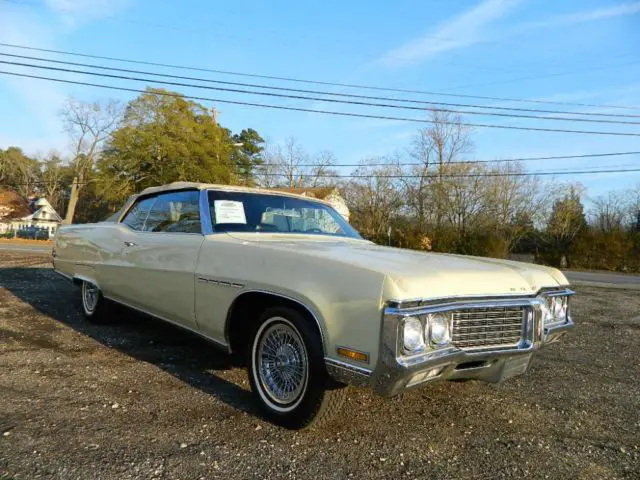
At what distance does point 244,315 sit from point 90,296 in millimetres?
3228

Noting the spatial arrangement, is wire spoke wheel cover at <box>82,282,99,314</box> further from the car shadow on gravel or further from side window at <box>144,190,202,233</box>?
side window at <box>144,190,202,233</box>

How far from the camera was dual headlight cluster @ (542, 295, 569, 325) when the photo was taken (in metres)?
3.20

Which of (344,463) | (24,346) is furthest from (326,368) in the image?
(24,346)

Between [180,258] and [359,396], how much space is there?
1.76m

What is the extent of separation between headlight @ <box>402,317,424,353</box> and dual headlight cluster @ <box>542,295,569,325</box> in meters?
1.20

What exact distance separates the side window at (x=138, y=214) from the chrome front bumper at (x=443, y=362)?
299cm

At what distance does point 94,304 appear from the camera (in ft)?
18.1

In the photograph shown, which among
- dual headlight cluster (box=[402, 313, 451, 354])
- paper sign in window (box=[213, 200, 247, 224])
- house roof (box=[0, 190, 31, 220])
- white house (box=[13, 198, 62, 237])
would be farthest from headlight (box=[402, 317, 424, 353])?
house roof (box=[0, 190, 31, 220])

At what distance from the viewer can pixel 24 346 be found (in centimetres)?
455

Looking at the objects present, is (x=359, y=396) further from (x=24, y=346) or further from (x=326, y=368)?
(x=24, y=346)

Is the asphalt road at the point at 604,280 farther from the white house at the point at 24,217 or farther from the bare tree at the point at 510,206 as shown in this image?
the white house at the point at 24,217

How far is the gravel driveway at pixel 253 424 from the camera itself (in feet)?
8.16

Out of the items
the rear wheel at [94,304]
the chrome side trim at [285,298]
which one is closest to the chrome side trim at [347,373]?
the chrome side trim at [285,298]

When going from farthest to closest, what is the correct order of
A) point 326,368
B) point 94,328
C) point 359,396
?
point 94,328 < point 359,396 < point 326,368
